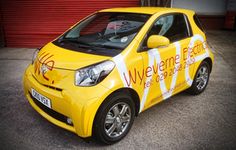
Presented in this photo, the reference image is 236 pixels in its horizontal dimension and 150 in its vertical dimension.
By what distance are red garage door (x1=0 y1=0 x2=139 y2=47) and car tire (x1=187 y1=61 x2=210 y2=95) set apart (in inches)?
142

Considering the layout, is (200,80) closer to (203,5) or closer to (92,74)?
(92,74)

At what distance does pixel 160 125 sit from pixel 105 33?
59.7 inches

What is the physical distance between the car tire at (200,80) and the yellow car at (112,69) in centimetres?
27

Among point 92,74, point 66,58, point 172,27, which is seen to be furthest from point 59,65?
point 172,27

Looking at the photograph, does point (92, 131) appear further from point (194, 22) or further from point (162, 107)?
point (194, 22)

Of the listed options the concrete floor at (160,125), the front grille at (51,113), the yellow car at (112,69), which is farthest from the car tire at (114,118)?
the front grille at (51,113)

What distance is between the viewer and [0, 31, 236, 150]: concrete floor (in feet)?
10.7

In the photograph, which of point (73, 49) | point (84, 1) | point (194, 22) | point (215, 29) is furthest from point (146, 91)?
point (215, 29)

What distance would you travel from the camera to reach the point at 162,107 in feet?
14.1

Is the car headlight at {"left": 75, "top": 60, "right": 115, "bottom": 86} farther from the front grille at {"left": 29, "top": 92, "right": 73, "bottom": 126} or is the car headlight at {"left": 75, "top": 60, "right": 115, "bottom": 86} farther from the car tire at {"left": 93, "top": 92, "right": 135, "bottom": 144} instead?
the front grille at {"left": 29, "top": 92, "right": 73, "bottom": 126}

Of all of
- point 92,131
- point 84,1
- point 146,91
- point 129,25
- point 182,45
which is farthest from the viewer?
point 84,1

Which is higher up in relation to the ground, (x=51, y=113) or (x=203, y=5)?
(x=51, y=113)

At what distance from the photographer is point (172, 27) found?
13.1 ft

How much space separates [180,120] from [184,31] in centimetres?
A: 139
